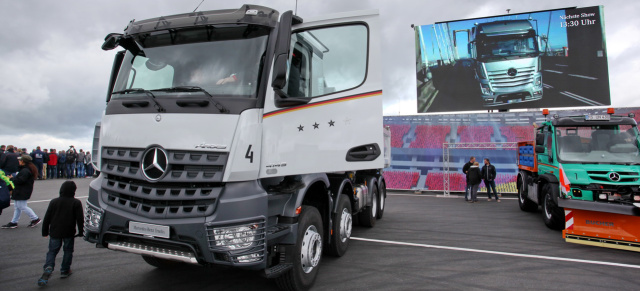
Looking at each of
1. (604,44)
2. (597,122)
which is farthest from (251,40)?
(604,44)

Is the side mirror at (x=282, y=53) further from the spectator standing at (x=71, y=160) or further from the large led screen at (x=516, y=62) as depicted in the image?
the spectator standing at (x=71, y=160)

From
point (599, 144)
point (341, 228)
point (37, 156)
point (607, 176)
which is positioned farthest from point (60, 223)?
point (37, 156)

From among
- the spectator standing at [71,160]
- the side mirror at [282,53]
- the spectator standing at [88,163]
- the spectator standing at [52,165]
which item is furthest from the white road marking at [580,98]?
the spectator standing at [88,163]

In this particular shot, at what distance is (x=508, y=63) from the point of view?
1647 centimetres

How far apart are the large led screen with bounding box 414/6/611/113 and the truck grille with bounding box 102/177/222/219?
15.5 meters

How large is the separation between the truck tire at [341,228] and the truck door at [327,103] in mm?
961

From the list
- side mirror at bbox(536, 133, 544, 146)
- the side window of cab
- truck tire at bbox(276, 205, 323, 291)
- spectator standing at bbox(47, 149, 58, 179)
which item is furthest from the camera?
spectator standing at bbox(47, 149, 58, 179)

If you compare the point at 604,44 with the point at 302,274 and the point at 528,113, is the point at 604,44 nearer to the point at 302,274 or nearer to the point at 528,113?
the point at 528,113

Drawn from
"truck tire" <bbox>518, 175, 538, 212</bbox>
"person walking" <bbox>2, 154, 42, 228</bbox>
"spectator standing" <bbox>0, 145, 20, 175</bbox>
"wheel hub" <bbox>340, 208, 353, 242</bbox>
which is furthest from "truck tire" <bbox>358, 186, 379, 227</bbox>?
"spectator standing" <bbox>0, 145, 20, 175</bbox>

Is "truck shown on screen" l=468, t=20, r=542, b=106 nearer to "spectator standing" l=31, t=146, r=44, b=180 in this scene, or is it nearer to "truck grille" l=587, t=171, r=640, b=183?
"truck grille" l=587, t=171, r=640, b=183

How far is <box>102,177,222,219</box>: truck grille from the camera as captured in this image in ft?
9.84

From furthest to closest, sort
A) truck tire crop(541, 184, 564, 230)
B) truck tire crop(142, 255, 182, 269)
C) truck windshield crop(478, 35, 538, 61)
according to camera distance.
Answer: truck windshield crop(478, 35, 538, 61) < truck tire crop(541, 184, 564, 230) < truck tire crop(142, 255, 182, 269)

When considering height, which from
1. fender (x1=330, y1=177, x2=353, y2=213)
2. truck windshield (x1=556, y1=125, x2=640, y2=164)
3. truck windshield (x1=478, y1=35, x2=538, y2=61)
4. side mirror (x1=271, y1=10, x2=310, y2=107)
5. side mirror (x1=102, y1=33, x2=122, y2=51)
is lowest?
fender (x1=330, y1=177, x2=353, y2=213)

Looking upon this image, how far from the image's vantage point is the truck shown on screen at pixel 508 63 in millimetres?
16219
